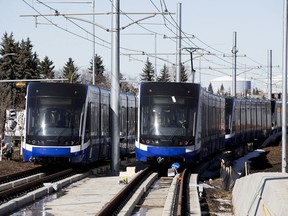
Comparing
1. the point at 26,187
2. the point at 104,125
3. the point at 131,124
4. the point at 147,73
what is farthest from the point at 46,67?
the point at 26,187

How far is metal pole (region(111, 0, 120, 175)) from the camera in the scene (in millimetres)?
26500

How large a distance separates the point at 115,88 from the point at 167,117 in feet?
9.13

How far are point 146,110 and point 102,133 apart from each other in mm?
3953

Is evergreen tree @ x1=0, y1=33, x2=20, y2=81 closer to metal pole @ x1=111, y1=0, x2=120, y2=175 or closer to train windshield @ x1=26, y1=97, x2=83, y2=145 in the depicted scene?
metal pole @ x1=111, y1=0, x2=120, y2=175

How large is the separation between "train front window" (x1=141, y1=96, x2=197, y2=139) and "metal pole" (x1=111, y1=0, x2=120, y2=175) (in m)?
1.93

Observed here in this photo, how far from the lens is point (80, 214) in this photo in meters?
15.4

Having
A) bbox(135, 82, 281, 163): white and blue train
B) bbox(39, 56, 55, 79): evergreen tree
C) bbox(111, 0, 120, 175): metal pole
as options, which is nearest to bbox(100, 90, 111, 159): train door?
bbox(111, 0, 120, 175): metal pole

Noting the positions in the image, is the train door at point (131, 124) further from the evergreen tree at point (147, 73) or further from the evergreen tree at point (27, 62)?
the evergreen tree at point (147, 73)

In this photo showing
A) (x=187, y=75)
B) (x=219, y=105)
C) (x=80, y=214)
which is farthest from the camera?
(x=187, y=75)

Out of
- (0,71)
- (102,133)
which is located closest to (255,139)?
(102,133)

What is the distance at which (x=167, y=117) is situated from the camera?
2520 centimetres

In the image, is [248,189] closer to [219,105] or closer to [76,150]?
[76,150]

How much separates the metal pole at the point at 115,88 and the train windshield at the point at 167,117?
1.92 m

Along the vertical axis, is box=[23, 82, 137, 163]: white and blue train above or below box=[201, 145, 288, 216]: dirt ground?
above
